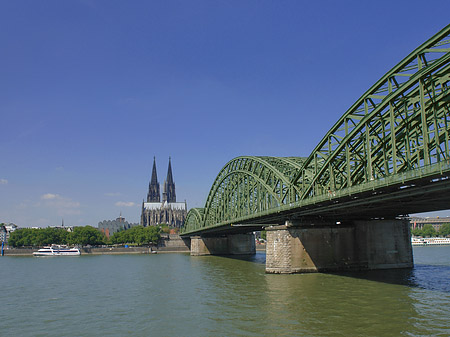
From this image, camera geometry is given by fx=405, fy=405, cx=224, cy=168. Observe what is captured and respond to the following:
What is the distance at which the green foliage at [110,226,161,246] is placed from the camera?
182125mm

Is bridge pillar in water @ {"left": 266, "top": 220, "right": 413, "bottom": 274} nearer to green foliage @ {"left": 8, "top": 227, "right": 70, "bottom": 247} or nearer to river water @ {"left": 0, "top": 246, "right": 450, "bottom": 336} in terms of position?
river water @ {"left": 0, "top": 246, "right": 450, "bottom": 336}

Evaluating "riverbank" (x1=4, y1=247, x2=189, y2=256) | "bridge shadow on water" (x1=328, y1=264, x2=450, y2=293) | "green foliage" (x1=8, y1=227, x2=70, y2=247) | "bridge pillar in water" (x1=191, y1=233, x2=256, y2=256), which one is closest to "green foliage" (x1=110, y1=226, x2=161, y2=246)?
"riverbank" (x1=4, y1=247, x2=189, y2=256)

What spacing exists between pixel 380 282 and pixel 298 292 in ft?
34.8

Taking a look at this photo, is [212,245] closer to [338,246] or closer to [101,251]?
[101,251]

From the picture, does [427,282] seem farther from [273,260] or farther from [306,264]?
[273,260]

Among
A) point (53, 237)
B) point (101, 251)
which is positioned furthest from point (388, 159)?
point (53, 237)

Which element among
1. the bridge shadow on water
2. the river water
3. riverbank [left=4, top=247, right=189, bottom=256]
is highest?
riverbank [left=4, top=247, right=189, bottom=256]

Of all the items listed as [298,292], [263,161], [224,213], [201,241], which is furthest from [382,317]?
[201,241]

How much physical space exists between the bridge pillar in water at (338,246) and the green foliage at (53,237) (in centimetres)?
13963

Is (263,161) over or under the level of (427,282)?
over

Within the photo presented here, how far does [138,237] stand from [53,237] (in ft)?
119

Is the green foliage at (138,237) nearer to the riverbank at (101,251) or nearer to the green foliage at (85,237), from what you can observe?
the green foliage at (85,237)

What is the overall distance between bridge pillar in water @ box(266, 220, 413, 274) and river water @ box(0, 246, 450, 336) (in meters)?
3.24

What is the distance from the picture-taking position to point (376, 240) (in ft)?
181
